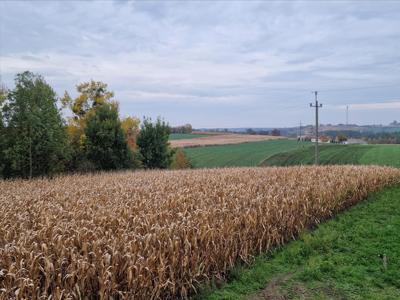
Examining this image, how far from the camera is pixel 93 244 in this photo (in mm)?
4781

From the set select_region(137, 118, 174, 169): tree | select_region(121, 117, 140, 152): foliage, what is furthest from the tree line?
select_region(121, 117, 140, 152): foliage

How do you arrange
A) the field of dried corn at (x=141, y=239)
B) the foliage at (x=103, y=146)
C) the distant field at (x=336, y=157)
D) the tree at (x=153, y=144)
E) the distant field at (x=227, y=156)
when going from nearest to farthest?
the field of dried corn at (x=141, y=239), the foliage at (x=103, y=146), the tree at (x=153, y=144), the distant field at (x=336, y=157), the distant field at (x=227, y=156)

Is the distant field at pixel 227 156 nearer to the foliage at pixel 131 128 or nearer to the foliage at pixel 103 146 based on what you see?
the foliage at pixel 131 128

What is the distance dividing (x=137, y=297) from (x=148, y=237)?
0.92m

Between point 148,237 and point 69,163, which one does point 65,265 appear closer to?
point 148,237

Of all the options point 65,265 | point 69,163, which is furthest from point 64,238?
point 69,163

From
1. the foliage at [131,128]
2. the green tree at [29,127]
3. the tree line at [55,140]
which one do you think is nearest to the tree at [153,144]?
the tree line at [55,140]

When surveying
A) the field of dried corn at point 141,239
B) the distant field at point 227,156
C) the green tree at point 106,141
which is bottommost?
the distant field at point 227,156

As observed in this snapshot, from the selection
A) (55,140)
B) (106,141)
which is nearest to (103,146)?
(106,141)

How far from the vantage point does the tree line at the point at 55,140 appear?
738 inches

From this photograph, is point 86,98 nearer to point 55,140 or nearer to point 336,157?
point 55,140

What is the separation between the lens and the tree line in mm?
18734

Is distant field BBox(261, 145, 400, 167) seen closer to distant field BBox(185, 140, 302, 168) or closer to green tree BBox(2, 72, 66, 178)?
distant field BBox(185, 140, 302, 168)

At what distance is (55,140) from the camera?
1975 centimetres
